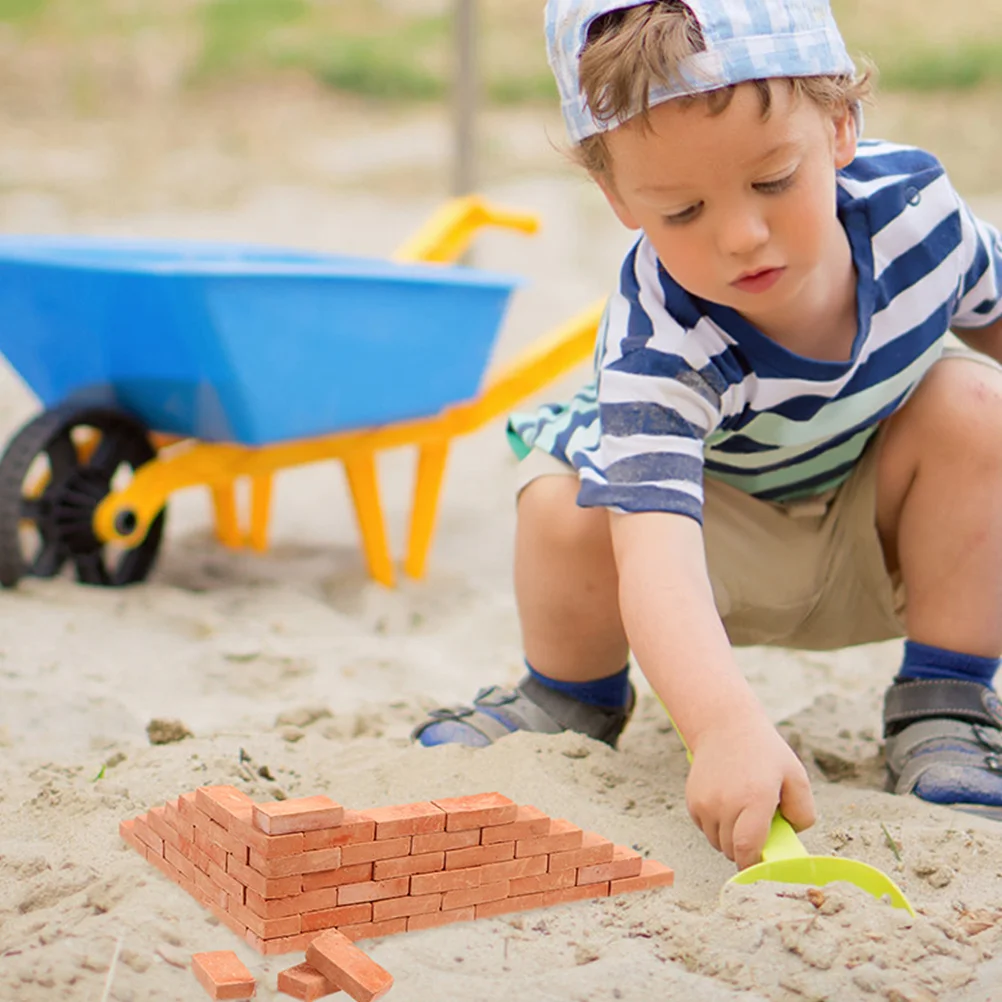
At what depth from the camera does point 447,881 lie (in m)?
1.06

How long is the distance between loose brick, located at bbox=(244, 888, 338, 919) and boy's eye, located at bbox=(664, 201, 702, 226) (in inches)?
25.5

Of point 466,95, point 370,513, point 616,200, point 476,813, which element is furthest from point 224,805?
point 466,95

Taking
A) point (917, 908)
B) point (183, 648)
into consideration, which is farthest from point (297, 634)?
point (917, 908)

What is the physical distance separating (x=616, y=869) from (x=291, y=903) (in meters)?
0.29

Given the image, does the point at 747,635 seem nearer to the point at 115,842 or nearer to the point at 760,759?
the point at 760,759

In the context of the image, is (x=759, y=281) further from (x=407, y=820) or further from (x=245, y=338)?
(x=245, y=338)

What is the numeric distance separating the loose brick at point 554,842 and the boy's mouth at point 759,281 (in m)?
0.52

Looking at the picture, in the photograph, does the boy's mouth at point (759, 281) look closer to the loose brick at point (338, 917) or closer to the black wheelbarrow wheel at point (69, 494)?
the loose brick at point (338, 917)

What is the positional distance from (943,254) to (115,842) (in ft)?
3.35

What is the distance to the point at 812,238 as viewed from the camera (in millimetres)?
1275

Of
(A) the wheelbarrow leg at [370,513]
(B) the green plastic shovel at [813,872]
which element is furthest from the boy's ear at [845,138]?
(A) the wheelbarrow leg at [370,513]

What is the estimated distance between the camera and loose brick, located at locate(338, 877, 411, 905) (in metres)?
1.01

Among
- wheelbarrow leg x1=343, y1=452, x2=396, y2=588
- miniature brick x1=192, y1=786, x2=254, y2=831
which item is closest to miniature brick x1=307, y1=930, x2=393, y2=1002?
miniature brick x1=192, y1=786, x2=254, y2=831

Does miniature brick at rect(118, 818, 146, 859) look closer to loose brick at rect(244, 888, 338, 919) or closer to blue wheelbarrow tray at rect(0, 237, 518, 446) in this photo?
loose brick at rect(244, 888, 338, 919)
